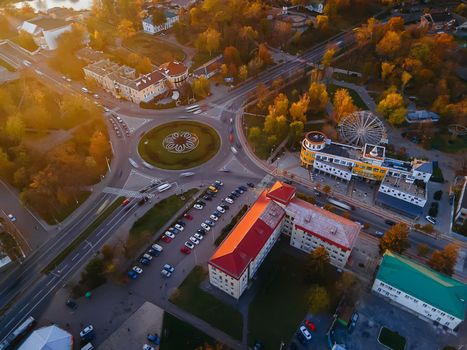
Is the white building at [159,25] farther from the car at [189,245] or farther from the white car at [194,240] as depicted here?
the car at [189,245]

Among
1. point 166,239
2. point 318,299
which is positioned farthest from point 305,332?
point 166,239

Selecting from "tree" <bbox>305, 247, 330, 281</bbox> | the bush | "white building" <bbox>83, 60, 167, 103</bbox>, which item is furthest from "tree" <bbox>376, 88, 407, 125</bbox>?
"white building" <bbox>83, 60, 167, 103</bbox>

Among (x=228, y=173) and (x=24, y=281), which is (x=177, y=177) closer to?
(x=228, y=173)

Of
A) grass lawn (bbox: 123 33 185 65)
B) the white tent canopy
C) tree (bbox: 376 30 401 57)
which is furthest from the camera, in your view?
grass lawn (bbox: 123 33 185 65)

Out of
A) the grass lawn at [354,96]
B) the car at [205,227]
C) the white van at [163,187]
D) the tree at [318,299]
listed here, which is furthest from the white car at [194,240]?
the grass lawn at [354,96]

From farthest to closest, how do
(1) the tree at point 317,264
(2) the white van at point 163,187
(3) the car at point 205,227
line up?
(2) the white van at point 163,187 < (3) the car at point 205,227 < (1) the tree at point 317,264

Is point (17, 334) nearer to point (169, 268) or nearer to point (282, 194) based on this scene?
point (169, 268)

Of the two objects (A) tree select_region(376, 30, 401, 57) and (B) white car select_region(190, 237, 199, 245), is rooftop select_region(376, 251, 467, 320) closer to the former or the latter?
(B) white car select_region(190, 237, 199, 245)
